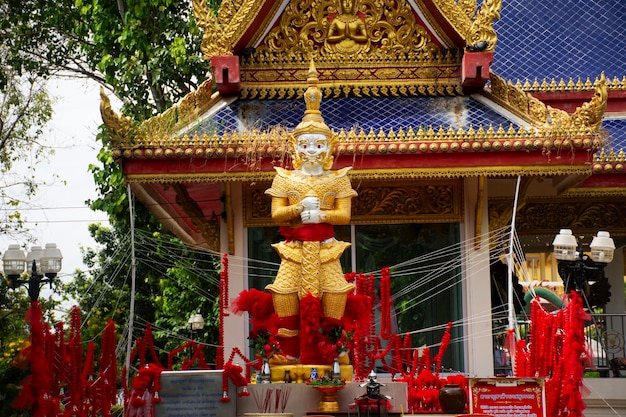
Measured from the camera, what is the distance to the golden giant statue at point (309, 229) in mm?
13336

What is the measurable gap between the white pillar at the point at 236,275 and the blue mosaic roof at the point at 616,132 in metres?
5.08

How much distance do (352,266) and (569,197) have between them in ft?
13.0

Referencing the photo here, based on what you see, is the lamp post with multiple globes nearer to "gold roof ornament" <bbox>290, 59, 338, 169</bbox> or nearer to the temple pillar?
the temple pillar

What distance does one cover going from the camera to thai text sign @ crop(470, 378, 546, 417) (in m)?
12.1

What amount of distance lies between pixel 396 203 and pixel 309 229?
9.11 ft

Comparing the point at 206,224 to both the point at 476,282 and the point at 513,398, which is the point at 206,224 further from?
the point at 513,398

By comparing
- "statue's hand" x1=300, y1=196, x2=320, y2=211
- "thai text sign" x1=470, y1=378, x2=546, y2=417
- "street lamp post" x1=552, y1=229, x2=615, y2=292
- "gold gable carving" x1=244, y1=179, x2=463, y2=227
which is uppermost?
"gold gable carving" x1=244, y1=179, x2=463, y2=227

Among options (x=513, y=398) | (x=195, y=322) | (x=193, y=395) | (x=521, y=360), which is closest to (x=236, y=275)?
(x=193, y=395)

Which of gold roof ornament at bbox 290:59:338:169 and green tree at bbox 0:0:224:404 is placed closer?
gold roof ornament at bbox 290:59:338:169

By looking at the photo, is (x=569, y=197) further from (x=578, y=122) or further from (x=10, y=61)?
(x=10, y=61)

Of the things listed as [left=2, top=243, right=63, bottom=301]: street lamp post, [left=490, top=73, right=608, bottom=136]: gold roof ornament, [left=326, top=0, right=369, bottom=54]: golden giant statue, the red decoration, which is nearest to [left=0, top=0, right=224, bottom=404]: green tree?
[left=2, top=243, right=63, bottom=301]: street lamp post

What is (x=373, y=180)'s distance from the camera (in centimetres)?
1572

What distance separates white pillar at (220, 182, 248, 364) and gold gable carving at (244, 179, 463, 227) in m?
0.10

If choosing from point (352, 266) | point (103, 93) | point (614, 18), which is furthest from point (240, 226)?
point (614, 18)
